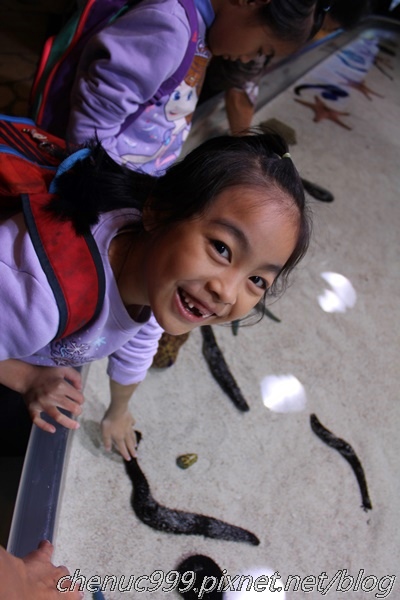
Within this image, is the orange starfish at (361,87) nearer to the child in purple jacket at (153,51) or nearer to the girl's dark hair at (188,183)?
the child in purple jacket at (153,51)

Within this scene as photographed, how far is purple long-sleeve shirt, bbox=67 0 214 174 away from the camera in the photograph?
2.75 feet

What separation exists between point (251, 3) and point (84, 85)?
1.00 feet

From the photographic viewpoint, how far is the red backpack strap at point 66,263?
0.59 m

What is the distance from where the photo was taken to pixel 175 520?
90 cm

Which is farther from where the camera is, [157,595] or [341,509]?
[341,509]

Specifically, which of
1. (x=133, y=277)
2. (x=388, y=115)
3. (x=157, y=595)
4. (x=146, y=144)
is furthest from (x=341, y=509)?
(x=388, y=115)

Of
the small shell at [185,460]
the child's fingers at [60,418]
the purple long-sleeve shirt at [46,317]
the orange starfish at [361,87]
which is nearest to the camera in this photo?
the purple long-sleeve shirt at [46,317]

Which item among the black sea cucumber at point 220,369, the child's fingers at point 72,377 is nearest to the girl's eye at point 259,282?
the child's fingers at point 72,377

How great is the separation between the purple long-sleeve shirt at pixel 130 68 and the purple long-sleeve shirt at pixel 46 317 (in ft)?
0.96

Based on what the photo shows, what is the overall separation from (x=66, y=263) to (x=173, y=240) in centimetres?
12

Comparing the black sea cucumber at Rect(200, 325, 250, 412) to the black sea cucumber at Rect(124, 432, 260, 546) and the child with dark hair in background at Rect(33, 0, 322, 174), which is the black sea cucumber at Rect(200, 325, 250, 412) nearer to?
the black sea cucumber at Rect(124, 432, 260, 546)

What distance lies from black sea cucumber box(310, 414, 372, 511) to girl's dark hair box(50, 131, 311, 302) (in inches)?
22.1

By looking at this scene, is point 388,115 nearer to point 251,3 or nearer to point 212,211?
point 251,3

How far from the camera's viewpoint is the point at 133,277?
668 mm
